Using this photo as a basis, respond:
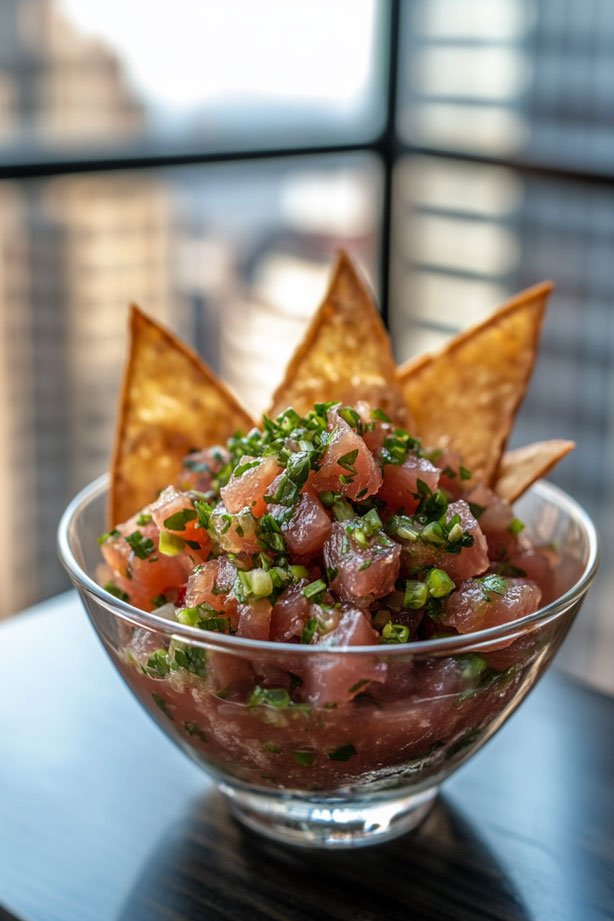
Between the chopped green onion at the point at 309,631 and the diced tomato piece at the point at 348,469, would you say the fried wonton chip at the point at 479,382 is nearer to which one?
the diced tomato piece at the point at 348,469

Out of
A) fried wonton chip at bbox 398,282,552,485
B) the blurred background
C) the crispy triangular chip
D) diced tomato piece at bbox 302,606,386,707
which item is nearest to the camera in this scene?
diced tomato piece at bbox 302,606,386,707

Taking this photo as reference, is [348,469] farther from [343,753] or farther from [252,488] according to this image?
[343,753]

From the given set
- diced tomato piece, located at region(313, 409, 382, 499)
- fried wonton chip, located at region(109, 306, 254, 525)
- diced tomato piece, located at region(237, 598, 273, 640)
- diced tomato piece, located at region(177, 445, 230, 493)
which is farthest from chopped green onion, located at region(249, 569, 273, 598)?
fried wonton chip, located at region(109, 306, 254, 525)

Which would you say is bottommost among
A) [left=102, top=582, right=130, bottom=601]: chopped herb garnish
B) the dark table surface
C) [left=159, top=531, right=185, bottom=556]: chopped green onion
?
the dark table surface

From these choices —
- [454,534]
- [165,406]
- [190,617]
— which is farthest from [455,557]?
[165,406]

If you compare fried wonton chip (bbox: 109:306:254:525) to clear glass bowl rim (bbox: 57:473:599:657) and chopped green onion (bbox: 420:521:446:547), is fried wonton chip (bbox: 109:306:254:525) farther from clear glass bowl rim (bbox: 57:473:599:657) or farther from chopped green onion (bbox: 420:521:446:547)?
chopped green onion (bbox: 420:521:446:547)

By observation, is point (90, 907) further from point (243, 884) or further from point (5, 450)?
point (5, 450)

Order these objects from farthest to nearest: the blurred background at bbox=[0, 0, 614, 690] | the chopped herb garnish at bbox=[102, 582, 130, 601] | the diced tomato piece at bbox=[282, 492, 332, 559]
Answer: the blurred background at bbox=[0, 0, 614, 690]
the chopped herb garnish at bbox=[102, 582, 130, 601]
the diced tomato piece at bbox=[282, 492, 332, 559]
